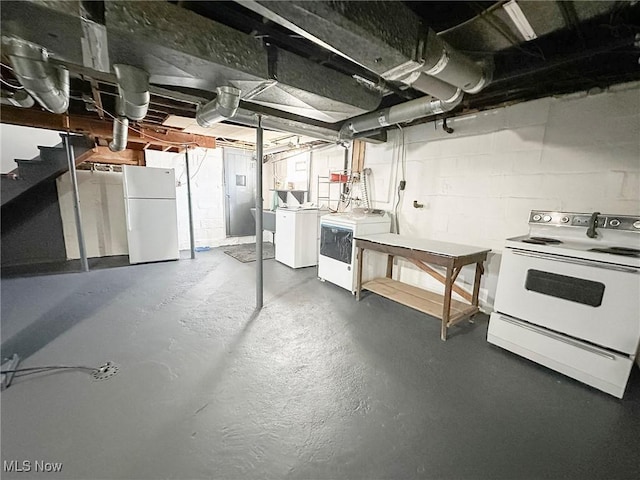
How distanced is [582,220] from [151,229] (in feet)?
18.2

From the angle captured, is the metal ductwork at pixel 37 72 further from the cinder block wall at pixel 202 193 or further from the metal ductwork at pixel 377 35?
the cinder block wall at pixel 202 193

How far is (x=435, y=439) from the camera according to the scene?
4.63ft

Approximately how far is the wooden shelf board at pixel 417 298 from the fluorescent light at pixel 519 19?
2.18 meters

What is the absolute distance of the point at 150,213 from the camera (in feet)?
14.4

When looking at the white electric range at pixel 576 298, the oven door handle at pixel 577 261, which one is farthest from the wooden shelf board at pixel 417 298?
the oven door handle at pixel 577 261

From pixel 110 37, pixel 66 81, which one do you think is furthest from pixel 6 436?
pixel 66 81

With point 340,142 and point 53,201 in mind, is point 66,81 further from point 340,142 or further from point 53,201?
point 53,201

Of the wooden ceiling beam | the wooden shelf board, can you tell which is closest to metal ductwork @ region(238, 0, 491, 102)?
the wooden shelf board

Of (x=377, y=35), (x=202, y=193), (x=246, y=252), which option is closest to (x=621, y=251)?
(x=377, y=35)

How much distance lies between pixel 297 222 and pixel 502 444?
11.4ft

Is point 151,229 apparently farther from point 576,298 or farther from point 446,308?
point 576,298

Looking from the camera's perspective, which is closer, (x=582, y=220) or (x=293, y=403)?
(x=293, y=403)

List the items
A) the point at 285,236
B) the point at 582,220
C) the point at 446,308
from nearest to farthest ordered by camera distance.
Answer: the point at 582,220 < the point at 446,308 < the point at 285,236

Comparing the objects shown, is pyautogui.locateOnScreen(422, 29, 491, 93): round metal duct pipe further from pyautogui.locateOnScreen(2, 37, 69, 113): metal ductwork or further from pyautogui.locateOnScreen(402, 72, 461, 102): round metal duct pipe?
pyautogui.locateOnScreen(2, 37, 69, 113): metal ductwork
